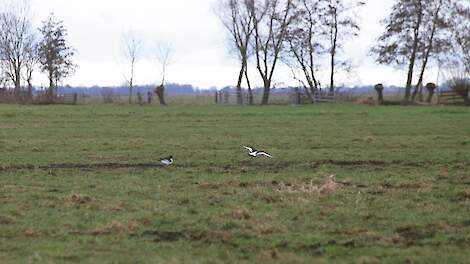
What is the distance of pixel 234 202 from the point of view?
10477 mm

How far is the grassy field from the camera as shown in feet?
24.8

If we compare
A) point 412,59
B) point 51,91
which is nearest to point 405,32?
point 412,59

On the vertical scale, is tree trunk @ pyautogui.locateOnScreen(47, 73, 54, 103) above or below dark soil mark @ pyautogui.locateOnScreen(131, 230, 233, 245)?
above

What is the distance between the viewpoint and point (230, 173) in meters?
14.1

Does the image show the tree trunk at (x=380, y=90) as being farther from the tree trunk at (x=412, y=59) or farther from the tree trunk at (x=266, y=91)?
the tree trunk at (x=266, y=91)

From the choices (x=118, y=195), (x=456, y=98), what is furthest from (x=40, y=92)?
(x=118, y=195)

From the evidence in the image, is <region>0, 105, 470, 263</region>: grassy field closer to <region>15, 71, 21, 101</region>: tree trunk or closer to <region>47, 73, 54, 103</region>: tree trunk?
<region>47, 73, 54, 103</region>: tree trunk

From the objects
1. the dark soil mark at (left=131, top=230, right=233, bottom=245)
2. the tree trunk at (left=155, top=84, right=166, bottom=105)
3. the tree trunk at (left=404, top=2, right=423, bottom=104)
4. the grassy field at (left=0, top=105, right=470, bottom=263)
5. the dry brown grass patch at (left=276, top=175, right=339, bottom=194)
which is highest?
the tree trunk at (left=404, top=2, right=423, bottom=104)

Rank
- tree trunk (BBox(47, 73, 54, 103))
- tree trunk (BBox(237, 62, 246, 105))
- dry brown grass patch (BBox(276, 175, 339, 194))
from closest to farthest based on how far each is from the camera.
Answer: dry brown grass patch (BBox(276, 175, 339, 194)) < tree trunk (BBox(47, 73, 54, 103)) < tree trunk (BBox(237, 62, 246, 105))

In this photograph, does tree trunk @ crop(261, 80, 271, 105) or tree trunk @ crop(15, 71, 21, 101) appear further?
tree trunk @ crop(15, 71, 21, 101)

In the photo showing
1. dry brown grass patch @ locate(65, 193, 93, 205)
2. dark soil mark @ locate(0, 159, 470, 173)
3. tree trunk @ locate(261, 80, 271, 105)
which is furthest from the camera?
tree trunk @ locate(261, 80, 271, 105)

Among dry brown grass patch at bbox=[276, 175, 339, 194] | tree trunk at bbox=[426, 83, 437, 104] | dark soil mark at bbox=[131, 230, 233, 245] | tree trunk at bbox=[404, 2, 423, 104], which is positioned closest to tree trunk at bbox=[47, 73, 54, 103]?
tree trunk at bbox=[404, 2, 423, 104]

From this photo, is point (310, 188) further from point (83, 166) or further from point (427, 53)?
point (427, 53)

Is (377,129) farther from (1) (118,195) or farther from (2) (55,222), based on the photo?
(2) (55,222)
